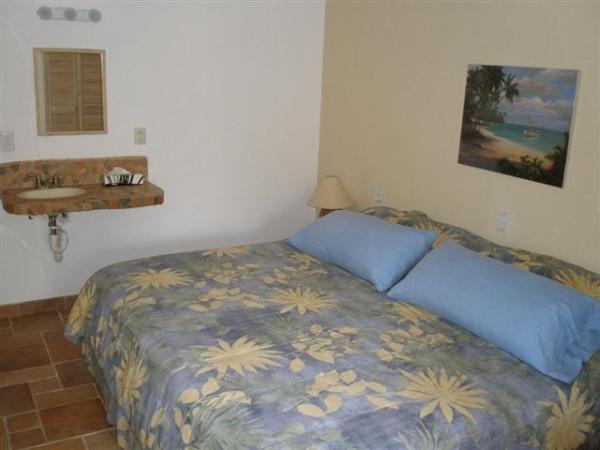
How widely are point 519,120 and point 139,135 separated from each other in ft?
7.56

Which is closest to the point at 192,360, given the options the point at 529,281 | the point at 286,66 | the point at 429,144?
the point at 529,281

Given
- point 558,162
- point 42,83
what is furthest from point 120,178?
point 558,162

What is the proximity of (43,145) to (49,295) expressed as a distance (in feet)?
3.16

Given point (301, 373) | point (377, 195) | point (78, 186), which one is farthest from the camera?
point (377, 195)

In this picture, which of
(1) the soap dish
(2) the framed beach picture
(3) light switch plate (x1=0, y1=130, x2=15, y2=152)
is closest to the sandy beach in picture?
(2) the framed beach picture

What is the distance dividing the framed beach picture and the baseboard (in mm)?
2603

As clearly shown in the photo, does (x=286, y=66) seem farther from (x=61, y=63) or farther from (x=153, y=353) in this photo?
(x=153, y=353)

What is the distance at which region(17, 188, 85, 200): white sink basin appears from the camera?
147 inches

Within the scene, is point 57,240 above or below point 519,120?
below

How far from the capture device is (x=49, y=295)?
4.15 m

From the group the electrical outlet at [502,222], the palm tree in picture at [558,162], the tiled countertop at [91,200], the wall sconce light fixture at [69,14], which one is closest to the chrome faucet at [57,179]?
the tiled countertop at [91,200]

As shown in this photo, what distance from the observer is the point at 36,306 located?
4121 mm

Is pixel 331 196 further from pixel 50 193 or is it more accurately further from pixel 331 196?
pixel 50 193

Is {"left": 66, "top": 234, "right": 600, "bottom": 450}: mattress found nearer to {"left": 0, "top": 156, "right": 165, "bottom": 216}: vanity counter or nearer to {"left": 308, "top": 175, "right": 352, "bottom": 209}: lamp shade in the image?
{"left": 0, "top": 156, "right": 165, "bottom": 216}: vanity counter
